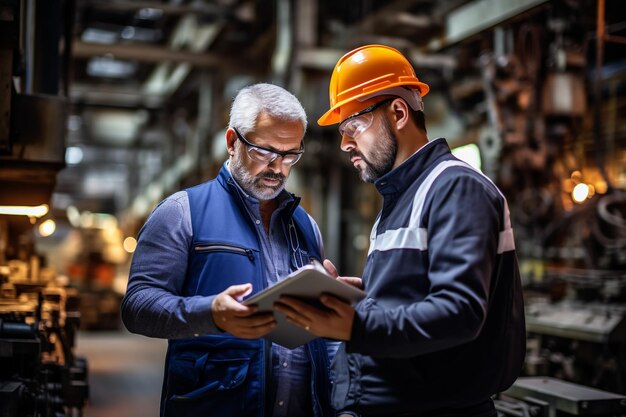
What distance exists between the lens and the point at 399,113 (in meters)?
2.20

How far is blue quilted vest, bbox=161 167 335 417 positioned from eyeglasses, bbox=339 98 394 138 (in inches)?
18.4

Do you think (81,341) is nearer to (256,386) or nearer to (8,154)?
(8,154)

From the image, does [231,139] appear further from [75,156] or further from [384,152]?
[75,156]

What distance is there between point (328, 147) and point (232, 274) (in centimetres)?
813

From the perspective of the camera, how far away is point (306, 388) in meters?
2.39

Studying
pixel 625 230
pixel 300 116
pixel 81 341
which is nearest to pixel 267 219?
pixel 300 116

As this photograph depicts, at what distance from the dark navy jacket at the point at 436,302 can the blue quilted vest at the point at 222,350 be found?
29cm

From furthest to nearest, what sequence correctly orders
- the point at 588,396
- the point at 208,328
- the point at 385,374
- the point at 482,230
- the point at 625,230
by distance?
the point at 625,230 → the point at 588,396 → the point at 208,328 → the point at 385,374 → the point at 482,230

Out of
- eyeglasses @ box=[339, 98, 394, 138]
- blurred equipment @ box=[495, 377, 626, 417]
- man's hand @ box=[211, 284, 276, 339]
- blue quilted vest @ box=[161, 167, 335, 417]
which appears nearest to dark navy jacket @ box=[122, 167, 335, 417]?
blue quilted vest @ box=[161, 167, 335, 417]

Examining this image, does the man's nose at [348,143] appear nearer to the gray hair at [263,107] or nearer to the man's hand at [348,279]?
the gray hair at [263,107]

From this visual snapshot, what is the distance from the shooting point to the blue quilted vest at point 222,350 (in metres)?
2.24

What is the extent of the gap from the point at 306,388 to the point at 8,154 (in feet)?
8.29

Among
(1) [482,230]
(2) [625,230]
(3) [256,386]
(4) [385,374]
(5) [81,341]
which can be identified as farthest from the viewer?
(5) [81,341]

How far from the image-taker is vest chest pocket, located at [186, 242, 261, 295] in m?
2.30
